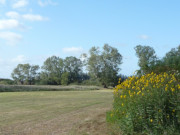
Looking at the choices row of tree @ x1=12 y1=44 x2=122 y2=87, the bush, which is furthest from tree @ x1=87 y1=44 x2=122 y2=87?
the bush

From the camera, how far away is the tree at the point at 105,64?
188ft

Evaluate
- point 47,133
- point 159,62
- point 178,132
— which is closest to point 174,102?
point 178,132

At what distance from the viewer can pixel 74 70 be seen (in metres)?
68.2

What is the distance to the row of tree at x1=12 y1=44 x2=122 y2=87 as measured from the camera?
58.0 m

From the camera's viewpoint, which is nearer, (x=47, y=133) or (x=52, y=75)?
(x=47, y=133)

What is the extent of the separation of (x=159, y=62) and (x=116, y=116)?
556 cm

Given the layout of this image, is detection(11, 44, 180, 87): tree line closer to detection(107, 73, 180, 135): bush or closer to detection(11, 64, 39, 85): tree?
detection(11, 64, 39, 85): tree

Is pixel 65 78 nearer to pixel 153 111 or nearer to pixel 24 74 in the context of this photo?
pixel 24 74

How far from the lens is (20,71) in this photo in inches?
2544

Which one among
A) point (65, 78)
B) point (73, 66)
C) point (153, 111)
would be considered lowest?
point (153, 111)

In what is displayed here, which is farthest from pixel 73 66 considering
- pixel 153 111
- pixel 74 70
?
pixel 153 111

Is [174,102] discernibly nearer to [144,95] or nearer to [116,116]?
[144,95]

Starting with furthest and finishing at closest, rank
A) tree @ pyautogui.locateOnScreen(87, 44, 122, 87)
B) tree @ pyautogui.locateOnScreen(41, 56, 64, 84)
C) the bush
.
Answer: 1. tree @ pyautogui.locateOnScreen(41, 56, 64, 84)
2. tree @ pyautogui.locateOnScreen(87, 44, 122, 87)
3. the bush

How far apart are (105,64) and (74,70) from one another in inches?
491
